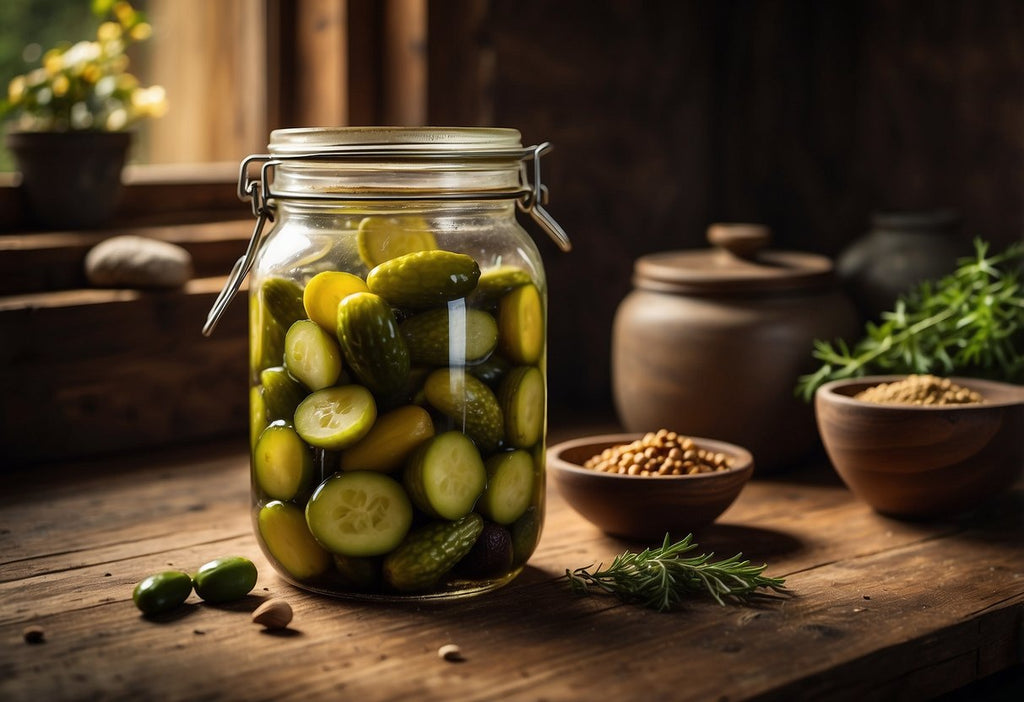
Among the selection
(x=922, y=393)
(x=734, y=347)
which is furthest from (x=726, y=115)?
(x=922, y=393)

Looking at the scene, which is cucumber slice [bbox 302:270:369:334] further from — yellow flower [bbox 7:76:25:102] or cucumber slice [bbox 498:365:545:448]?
yellow flower [bbox 7:76:25:102]

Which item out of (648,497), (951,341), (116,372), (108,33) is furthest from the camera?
(108,33)

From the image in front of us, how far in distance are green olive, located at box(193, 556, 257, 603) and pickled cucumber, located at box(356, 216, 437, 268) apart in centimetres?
25

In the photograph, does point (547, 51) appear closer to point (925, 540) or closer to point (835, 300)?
point (835, 300)

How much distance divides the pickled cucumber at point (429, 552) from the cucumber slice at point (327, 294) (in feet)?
0.54

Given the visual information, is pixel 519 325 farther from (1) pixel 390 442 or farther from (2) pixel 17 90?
(2) pixel 17 90

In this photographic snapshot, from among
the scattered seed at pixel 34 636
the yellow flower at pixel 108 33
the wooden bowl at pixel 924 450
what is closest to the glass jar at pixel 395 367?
the scattered seed at pixel 34 636

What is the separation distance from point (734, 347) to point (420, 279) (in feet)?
1.73

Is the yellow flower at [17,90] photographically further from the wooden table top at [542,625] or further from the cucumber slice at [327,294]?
the cucumber slice at [327,294]

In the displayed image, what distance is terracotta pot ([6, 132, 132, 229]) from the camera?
1.40m

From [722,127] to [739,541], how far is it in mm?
823

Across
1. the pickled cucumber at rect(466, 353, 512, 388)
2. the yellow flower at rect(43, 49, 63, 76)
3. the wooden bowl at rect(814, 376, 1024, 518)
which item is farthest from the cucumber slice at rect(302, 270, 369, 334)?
the yellow flower at rect(43, 49, 63, 76)

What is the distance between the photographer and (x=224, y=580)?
2.98ft

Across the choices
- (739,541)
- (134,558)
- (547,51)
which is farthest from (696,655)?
(547,51)
